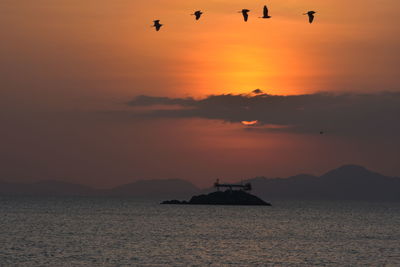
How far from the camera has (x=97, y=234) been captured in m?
123

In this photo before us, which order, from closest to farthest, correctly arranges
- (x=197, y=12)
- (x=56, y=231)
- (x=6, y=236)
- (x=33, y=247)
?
(x=197, y=12) → (x=33, y=247) → (x=6, y=236) → (x=56, y=231)

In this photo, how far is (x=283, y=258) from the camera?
87438 millimetres

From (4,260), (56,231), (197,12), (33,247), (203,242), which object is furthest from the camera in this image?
(56,231)

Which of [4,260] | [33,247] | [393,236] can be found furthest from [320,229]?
[4,260]

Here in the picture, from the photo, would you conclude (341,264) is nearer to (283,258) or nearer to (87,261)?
(283,258)

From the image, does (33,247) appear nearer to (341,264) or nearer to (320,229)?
(341,264)

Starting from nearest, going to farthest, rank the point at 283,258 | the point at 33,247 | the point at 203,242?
the point at 283,258 < the point at 33,247 < the point at 203,242

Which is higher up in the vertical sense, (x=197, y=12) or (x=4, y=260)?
(x=197, y=12)

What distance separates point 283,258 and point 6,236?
49.5 metres

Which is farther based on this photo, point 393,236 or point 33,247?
point 393,236

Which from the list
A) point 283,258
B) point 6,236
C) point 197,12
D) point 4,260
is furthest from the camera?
point 6,236

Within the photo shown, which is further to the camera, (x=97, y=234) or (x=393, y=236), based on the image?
(x=393, y=236)

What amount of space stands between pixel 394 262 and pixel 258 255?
16.1 metres

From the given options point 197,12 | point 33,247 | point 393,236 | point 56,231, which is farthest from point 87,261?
point 393,236
